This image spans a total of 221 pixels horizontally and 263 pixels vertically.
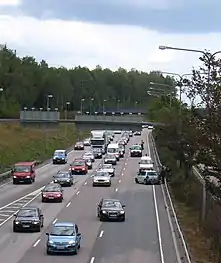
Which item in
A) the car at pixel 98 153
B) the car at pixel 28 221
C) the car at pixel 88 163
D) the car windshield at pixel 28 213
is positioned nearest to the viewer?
the car at pixel 28 221

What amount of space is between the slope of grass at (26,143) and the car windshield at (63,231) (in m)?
44.4

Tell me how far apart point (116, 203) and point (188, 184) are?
50.2 feet

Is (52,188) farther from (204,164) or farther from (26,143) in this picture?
(26,143)

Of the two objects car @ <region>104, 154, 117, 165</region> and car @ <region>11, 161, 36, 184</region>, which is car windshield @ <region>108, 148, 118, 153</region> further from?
car @ <region>11, 161, 36, 184</region>

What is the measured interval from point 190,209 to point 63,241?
18755mm

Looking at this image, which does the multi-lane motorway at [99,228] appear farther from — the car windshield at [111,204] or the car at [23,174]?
the car windshield at [111,204]

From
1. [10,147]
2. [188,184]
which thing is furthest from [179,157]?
[10,147]

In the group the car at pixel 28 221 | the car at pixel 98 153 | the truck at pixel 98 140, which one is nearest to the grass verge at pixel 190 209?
the car at pixel 28 221

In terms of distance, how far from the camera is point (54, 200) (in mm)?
54625

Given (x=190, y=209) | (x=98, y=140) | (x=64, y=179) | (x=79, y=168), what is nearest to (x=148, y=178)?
(x=64, y=179)

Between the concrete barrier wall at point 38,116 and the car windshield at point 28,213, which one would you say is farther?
the concrete barrier wall at point 38,116

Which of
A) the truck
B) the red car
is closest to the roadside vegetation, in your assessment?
the red car

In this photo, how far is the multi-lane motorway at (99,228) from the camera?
105 feet

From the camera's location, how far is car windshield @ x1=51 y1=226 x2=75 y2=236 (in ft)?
107
